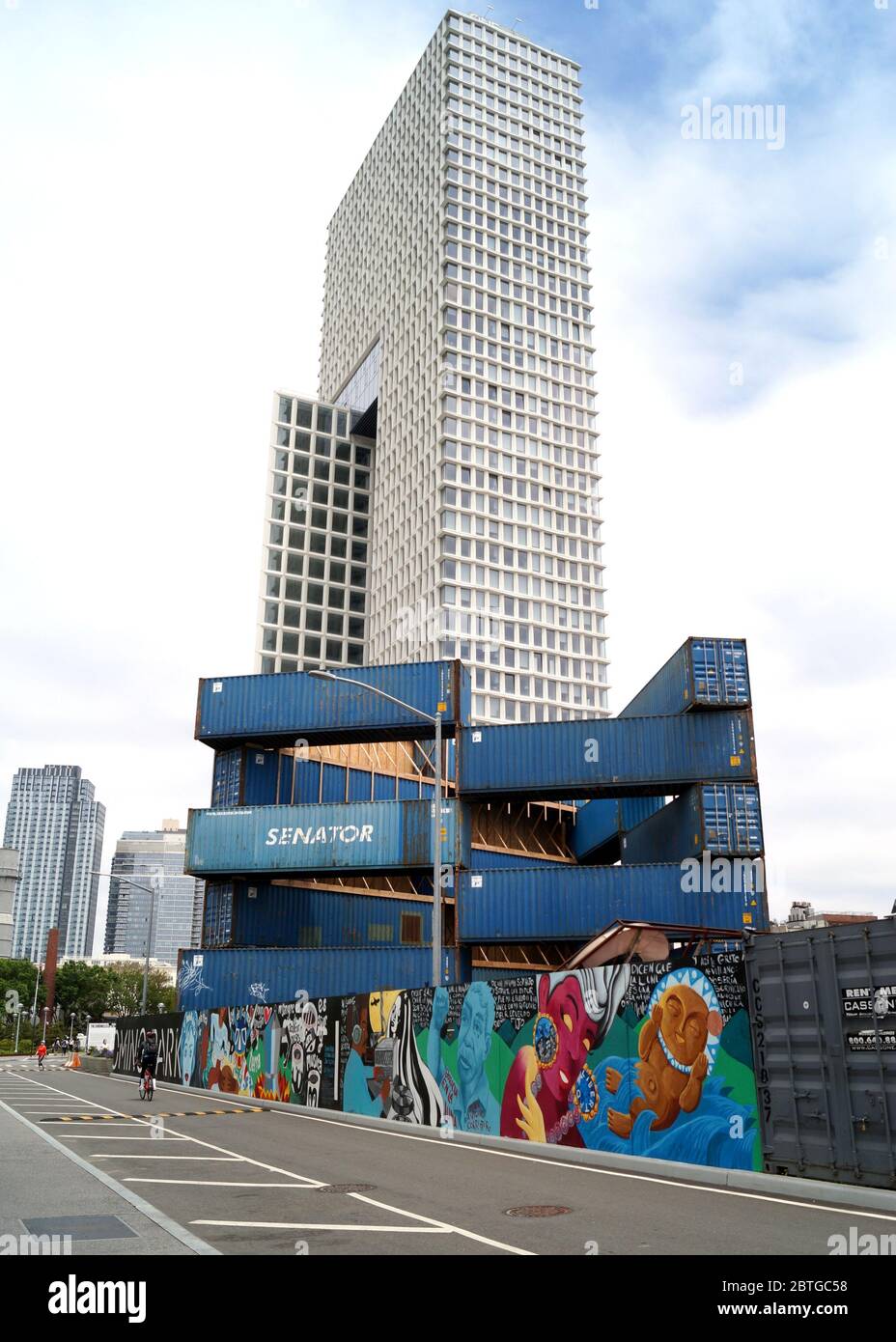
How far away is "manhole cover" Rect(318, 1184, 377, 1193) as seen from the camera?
465 inches

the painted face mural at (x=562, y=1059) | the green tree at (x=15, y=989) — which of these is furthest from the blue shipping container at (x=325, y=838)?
the green tree at (x=15, y=989)

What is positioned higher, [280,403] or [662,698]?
[280,403]

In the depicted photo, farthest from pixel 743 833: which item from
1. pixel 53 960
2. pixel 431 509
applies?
pixel 53 960

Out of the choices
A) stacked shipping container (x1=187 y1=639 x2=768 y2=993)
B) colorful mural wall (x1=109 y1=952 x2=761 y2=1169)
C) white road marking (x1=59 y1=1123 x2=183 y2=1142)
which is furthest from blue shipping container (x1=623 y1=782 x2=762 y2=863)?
white road marking (x1=59 y1=1123 x2=183 y2=1142)

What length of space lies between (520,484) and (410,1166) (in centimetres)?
11321

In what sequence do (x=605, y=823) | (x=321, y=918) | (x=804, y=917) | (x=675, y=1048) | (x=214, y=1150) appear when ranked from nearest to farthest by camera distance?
(x=675, y=1048), (x=214, y=1150), (x=321, y=918), (x=605, y=823), (x=804, y=917)

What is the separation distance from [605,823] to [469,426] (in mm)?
80520

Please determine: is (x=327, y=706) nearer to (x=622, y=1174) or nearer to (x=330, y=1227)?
(x=622, y=1174)

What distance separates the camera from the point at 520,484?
12344 centimetres

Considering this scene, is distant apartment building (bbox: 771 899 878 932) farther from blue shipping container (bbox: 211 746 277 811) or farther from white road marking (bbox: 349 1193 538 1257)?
white road marking (bbox: 349 1193 538 1257)

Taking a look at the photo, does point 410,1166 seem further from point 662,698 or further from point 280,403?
point 280,403

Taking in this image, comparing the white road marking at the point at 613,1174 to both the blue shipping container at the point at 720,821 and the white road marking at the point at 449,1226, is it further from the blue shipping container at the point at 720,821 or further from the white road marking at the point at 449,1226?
the blue shipping container at the point at 720,821

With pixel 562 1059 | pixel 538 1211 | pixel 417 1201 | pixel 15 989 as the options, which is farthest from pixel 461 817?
pixel 15 989

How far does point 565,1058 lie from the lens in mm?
15961
